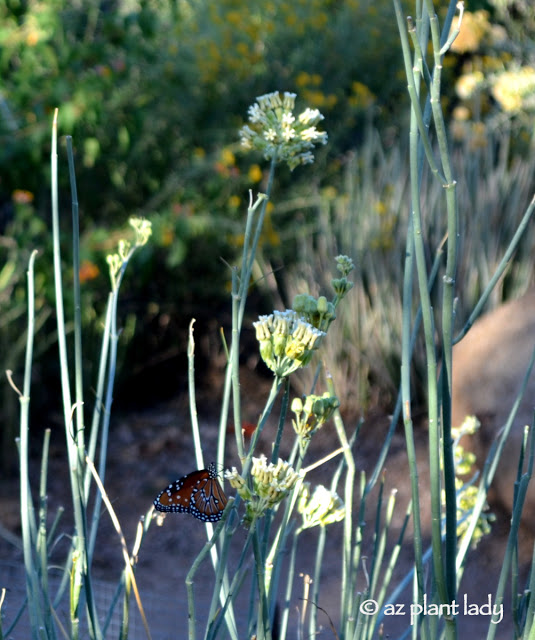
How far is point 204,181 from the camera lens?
14.6ft

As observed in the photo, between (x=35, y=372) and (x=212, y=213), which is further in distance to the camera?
(x=212, y=213)

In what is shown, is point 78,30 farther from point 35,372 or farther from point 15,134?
point 35,372

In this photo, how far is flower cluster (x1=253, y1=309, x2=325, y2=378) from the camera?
742 millimetres

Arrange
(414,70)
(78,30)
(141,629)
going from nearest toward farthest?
(414,70)
(141,629)
(78,30)

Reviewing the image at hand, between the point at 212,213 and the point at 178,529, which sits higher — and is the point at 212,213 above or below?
above

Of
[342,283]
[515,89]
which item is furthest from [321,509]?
[515,89]

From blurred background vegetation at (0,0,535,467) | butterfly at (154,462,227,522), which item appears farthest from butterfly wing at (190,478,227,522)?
blurred background vegetation at (0,0,535,467)

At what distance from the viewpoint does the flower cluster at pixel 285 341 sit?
0.74 metres

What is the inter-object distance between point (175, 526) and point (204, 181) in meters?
2.06

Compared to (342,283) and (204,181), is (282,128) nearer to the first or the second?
(342,283)

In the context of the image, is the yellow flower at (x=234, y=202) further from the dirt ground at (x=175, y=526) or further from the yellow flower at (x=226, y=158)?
the dirt ground at (x=175, y=526)

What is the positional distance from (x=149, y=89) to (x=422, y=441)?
7.65 feet

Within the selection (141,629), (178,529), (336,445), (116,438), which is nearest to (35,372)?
(116,438)

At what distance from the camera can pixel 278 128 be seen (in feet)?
3.23
